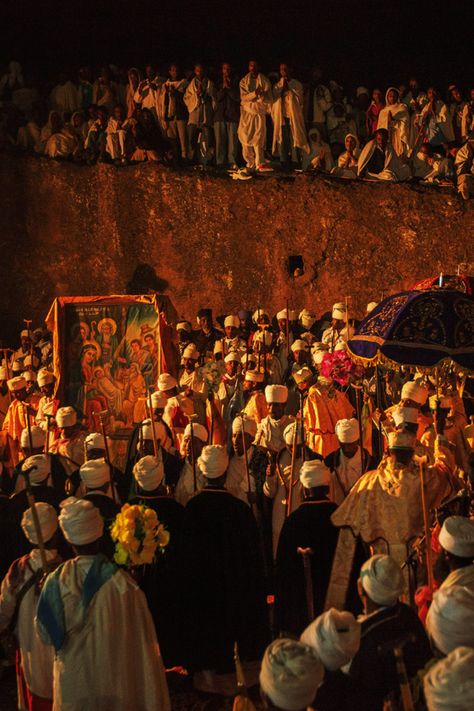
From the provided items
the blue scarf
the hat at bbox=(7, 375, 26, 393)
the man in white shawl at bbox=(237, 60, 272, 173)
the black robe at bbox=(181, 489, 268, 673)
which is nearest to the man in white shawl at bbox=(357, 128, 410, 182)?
the man in white shawl at bbox=(237, 60, 272, 173)

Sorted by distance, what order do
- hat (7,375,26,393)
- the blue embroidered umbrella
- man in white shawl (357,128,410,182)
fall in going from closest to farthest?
the blue embroidered umbrella < hat (7,375,26,393) < man in white shawl (357,128,410,182)

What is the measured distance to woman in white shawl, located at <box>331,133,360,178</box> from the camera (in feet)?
61.3

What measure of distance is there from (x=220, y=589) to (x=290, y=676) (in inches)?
132

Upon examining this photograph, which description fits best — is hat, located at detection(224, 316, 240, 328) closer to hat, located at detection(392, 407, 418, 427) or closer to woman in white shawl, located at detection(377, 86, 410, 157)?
woman in white shawl, located at detection(377, 86, 410, 157)

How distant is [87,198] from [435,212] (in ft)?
23.0

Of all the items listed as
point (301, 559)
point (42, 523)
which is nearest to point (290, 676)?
point (42, 523)

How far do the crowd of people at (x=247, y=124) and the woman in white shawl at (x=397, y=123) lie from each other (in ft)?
0.06

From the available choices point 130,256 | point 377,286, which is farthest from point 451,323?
point 130,256

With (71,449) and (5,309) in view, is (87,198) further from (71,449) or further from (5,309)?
(71,449)

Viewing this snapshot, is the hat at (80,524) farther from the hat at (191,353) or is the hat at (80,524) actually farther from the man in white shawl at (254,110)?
the man in white shawl at (254,110)

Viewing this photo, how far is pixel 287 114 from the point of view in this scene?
18.8 m

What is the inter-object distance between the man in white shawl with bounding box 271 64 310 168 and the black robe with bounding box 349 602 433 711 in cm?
1519

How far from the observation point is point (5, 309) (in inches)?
786

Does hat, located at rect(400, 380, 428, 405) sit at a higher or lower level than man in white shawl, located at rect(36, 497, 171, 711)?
higher
